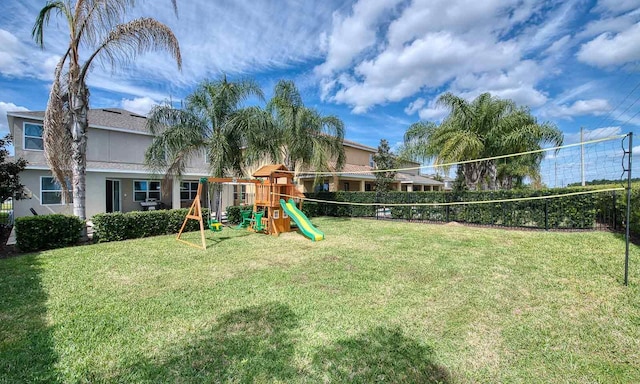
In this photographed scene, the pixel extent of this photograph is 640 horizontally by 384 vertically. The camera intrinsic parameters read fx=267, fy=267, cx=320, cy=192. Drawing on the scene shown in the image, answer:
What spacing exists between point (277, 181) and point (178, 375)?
9.50 meters

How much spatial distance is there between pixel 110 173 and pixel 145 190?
290 centimetres

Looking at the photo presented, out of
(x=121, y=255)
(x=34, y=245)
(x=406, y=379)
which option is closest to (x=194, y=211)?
(x=121, y=255)

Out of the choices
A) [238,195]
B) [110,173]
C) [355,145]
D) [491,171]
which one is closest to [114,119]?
[110,173]

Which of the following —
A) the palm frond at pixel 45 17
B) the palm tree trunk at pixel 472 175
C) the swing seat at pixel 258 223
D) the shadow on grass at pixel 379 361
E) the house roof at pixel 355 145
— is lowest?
the shadow on grass at pixel 379 361

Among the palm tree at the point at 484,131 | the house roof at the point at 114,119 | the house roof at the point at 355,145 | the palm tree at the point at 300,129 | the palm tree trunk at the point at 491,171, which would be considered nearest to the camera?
the palm tree at the point at 484,131

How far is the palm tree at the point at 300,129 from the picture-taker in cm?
1316

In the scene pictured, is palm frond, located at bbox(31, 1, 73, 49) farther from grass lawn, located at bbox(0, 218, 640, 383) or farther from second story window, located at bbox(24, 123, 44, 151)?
second story window, located at bbox(24, 123, 44, 151)

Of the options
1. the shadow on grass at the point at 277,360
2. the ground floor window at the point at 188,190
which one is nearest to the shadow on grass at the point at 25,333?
the shadow on grass at the point at 277,360

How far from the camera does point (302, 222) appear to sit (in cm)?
1044

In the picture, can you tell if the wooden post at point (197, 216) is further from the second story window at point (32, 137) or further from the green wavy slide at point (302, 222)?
the second story window at point (32, 137)

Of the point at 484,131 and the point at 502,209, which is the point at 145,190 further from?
the point at 502,209

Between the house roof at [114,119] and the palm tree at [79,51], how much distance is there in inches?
296

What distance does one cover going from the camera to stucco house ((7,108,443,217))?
43.3 feet

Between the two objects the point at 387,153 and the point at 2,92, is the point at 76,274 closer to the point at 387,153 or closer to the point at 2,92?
the point at 2,92
